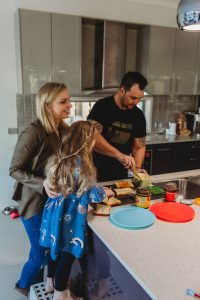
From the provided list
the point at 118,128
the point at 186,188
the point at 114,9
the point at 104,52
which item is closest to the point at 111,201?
the point at 186,188

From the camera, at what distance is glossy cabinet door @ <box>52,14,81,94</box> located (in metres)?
3.09

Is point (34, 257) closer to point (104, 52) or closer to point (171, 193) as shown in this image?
point (171, 193)

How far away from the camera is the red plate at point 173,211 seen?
141cm

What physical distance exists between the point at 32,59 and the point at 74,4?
92cm

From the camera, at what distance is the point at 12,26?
3.20 metres

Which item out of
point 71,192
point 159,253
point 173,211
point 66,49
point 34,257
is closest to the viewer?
point 159,253

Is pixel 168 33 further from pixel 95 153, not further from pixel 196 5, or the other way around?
pixel 196 5

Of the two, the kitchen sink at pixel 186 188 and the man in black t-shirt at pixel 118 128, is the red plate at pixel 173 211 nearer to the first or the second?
the kitchen sink at pixel 186 188

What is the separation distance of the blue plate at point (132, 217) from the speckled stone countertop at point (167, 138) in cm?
218

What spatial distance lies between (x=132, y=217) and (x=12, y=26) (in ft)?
8.86

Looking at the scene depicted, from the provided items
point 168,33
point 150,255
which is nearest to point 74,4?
point 168,33

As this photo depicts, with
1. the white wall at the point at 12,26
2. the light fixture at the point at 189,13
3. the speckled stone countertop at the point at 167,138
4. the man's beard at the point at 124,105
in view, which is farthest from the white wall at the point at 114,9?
the light fixture at the point at 189,13

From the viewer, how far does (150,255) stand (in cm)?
113

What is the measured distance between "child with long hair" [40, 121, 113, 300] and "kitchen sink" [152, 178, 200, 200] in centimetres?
51
